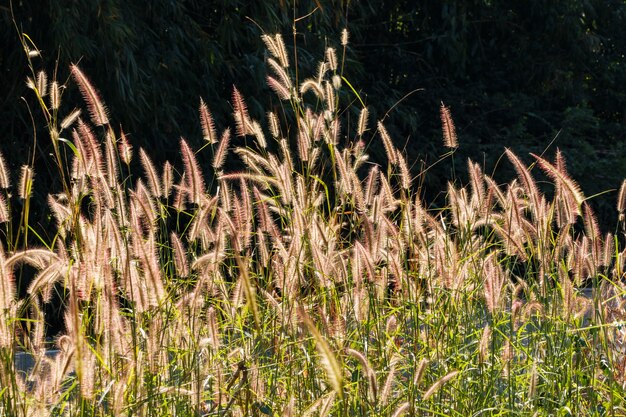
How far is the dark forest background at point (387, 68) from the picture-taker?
6379 millimetres

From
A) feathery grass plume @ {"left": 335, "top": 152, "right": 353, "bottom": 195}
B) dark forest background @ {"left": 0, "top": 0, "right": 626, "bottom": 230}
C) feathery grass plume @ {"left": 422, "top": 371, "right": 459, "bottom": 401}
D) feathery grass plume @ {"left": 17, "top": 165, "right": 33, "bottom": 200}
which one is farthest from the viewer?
dark forest background @ {"left": 0, "top": 0, "right": 626, "bottom": 230}

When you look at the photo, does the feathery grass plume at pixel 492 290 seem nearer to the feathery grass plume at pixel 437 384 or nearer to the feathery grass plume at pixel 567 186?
the feathery grass plume at pixel 567 186

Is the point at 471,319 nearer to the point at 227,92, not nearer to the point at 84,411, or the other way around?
the point at 84,411

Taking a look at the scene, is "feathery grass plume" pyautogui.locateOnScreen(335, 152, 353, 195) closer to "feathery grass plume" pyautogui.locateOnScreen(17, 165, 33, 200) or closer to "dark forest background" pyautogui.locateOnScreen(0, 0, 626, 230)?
"feathery grass plume" pyautogui.locateOnScreen(17, 165, 33, 200)

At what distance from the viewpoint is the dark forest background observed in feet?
20.9

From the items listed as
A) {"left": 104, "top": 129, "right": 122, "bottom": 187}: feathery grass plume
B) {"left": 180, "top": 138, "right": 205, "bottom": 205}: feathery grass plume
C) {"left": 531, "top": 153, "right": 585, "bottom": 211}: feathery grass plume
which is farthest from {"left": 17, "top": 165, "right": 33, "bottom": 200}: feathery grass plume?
{"left": 531, "top": 153, "right": 585, "bottom": 211}: feathery grass plume

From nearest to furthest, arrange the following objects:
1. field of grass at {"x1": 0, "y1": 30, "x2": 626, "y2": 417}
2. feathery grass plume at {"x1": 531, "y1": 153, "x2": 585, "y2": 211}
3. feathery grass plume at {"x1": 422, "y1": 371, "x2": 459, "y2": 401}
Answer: feathery grass plume at {"x1": 422, "y1": 371, "x2": 459, "y2": 401} < field of grass at {"x1": 0, "y1": 30, "x2": 626, "y2": 417} < feathery grass plume at {"x1": 531, "y1": 153, "x2": 585, "y2": 211}

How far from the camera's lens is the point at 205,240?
8.54 feet

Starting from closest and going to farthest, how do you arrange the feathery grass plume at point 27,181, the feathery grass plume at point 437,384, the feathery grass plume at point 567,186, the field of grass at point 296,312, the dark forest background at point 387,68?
the feathery grass plume at point 437,384 → the field of grass at point 296,312 → the feathery grass plume at point 27,181 → the feathery grass plume at point 567,186 → the dark forest background at point 387,68

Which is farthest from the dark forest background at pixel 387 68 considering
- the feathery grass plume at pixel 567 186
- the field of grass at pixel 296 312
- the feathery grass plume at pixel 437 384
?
the feathery grass plume at pixel 437 384

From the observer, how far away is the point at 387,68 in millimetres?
10602

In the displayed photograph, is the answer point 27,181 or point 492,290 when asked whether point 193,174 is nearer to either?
point 27,181

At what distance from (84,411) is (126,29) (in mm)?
4456

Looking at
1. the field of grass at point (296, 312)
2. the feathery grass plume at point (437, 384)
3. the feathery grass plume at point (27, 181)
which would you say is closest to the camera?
the feathery grass plume at point (437, 384)
